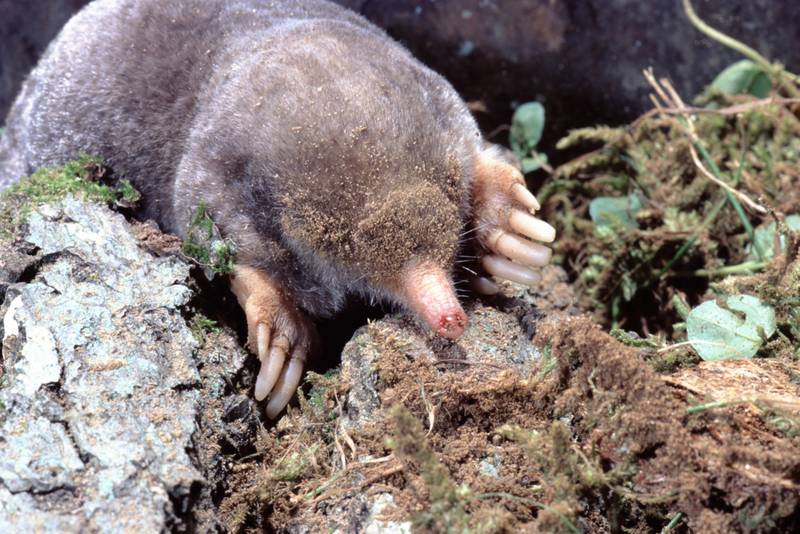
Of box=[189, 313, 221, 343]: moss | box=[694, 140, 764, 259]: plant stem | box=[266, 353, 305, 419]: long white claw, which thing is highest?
box=[694, 140, 764, 259]: plant stem

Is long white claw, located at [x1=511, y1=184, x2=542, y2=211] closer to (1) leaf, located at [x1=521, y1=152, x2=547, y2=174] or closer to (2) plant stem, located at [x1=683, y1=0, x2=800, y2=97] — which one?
(1) leaf, located at [x1=521, y1=152, x2=547, y2=174]

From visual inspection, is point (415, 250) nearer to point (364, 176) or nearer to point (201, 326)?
point (364, 176)

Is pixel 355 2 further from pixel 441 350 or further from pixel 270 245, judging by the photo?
pixel 441 350

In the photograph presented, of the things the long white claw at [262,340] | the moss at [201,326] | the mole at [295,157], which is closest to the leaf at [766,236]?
the mole at [295,157]

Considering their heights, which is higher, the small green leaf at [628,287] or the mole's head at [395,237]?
the mole's head at [395,237]

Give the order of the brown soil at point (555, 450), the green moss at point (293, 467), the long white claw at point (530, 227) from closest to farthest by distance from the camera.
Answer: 1. the brown soil at point (555, 450)
2. the green moss at point (293, 467)
3. the long white claw at point (530, 227)

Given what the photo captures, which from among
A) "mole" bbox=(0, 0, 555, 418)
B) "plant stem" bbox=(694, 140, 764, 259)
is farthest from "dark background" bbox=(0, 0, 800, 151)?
"mole" bbox=(0, 0, 555, 418)

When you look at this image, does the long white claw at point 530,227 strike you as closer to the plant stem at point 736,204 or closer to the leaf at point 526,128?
the plant stem at point 736,204
